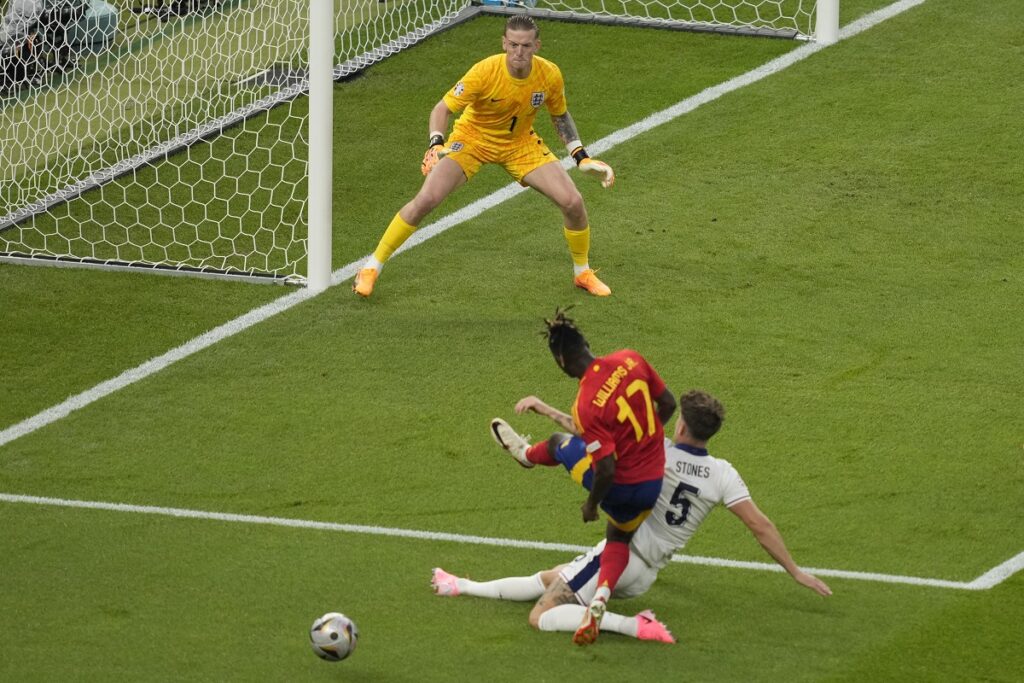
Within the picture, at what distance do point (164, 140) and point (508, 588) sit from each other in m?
7.62

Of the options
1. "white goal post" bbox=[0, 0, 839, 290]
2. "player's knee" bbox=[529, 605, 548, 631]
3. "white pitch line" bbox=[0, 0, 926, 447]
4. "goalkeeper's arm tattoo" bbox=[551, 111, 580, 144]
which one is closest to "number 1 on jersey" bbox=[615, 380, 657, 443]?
"player's knee" bbox=[529, 605, 548, 631]

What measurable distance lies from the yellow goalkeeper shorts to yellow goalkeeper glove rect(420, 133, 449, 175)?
1.79 ft

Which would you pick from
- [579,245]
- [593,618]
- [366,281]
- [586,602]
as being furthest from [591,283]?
[593,618]

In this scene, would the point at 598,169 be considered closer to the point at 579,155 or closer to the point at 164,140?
the point at 579,155

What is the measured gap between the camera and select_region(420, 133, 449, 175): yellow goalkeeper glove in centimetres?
1184

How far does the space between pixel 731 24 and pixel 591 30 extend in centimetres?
128

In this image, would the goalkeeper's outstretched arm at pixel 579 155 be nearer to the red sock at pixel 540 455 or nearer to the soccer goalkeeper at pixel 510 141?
the soccer goalkeeper at pixel 510 141

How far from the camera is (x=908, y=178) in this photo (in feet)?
48.6

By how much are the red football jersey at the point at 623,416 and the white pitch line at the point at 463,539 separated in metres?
1.20

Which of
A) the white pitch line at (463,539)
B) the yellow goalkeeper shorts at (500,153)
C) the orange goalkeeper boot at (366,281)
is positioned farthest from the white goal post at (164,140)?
the white pitch line at (463,539)

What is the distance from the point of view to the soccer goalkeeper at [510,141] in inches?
485

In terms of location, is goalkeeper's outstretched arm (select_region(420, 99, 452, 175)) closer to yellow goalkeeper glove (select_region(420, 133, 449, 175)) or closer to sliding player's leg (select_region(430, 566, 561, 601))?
yellow goalkeeper glove (select_region(420, 133, 449, 175))

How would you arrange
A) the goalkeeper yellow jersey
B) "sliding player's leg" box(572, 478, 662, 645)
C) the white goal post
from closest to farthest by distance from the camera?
1. "sliding player's leg" box(572, 478, 662, 645)
2. the goalkeeper yellow jersey
3. the white goal post

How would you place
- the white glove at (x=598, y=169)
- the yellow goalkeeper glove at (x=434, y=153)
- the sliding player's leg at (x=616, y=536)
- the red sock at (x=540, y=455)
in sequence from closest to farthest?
the sliding player's leg at (x=616, y=536)
the red sock at (x=540, y=455)
the yellow goalkeeper glove at (x=434, y=153)
the white glove at (x=598, y=169)
